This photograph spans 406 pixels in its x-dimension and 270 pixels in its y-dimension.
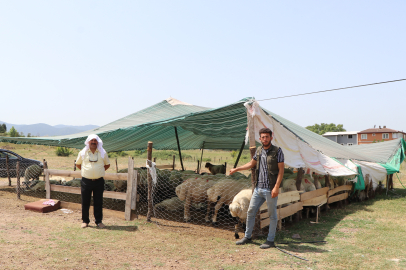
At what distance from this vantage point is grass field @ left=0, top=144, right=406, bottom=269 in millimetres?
4305

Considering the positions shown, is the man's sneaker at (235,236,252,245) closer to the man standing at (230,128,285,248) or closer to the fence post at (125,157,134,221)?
the man standing at (230,128,285,248)

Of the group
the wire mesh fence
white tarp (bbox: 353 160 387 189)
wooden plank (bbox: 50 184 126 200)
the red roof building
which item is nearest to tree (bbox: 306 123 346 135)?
the red roof building

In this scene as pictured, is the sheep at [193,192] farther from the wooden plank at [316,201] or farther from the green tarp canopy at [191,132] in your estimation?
the wooden plank at [316,201]

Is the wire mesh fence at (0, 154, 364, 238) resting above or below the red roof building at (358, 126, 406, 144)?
below

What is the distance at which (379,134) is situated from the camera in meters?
51.6

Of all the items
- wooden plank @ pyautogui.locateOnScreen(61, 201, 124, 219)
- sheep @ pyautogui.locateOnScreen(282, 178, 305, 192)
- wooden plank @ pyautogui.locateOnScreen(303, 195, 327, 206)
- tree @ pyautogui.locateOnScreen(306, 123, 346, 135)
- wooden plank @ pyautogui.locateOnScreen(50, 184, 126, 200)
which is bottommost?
wooden plank @ pyautogui.locateOnScreen(61, 201, 124, 219)

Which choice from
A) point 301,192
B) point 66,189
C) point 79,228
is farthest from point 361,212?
point 66,189

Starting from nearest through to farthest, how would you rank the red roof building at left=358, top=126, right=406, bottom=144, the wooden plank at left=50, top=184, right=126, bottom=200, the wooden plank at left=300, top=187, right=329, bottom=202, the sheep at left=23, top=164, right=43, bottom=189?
the wooden plank at left=50, top=184, right=126, bottom=200 < the wooden plank at left=300, top=187, right=329, bottom=202 < the sheep at left=23, top=164, right=43, bottom=189 < the red roof building at left=358, top=126, right=406, bottom=144

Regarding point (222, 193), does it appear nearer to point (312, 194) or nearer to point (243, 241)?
point (243, 241)

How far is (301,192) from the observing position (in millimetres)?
7074

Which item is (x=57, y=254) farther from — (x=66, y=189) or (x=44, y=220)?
(x=66, y=189)

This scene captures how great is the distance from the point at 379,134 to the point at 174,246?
55943mm

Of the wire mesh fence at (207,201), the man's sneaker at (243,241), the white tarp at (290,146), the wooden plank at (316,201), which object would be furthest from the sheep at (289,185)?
the man's sneaker at (243,241)

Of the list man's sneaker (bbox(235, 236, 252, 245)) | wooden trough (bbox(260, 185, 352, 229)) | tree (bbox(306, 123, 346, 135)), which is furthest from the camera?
tree (bbox(306, 123, 346, 135))
